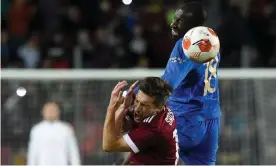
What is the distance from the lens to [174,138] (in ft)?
20.7

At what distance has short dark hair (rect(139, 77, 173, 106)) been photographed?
6105 millimetres

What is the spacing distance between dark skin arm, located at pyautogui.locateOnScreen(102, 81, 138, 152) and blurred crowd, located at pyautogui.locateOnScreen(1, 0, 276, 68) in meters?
6.16

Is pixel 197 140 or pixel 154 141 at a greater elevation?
pixel 154 141

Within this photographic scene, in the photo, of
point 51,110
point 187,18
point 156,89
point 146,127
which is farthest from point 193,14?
point 51,110

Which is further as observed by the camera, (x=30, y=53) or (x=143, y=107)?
(x=30, y=53)

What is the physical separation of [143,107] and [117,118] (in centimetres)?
20

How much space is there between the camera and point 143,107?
6156mm

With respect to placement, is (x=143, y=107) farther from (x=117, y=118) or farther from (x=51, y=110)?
(x=51, y=110)

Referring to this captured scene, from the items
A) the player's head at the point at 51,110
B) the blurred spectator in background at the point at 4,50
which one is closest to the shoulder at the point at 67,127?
the player's head at the point at 51,110

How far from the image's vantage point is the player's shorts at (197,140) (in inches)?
285

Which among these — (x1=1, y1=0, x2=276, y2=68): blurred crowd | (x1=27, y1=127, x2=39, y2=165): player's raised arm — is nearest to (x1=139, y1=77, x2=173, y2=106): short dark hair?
(x1=27, y1=127, x2=39, y2=165): player's raised arm

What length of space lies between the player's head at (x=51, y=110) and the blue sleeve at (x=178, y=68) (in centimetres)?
347

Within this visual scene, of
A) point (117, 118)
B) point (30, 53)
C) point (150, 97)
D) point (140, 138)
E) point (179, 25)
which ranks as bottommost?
point (30, 53)

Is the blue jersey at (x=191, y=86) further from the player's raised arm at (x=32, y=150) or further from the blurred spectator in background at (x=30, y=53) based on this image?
the blurred spectator in background at (x=30, y=53)
